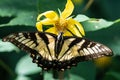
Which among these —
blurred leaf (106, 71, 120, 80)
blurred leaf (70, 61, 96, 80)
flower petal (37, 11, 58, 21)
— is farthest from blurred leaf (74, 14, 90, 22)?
blurred leaf (106, 71, 120, 80)

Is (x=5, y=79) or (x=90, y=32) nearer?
(x=90, y=32)

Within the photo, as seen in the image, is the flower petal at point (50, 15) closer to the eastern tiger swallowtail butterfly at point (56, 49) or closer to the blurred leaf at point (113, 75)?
the eastern tiger swallowtail butterfly at point (56, 49)

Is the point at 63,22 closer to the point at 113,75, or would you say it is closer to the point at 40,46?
the point at 40,46

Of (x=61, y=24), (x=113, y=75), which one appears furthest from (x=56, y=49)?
(x=113, y=75)

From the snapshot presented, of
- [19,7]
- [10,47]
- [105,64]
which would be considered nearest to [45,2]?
[19,7]

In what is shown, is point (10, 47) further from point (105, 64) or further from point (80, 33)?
point (105, 64)

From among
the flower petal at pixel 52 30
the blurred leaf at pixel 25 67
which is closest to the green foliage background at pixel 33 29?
the blurred leaf at pixel 25 67
